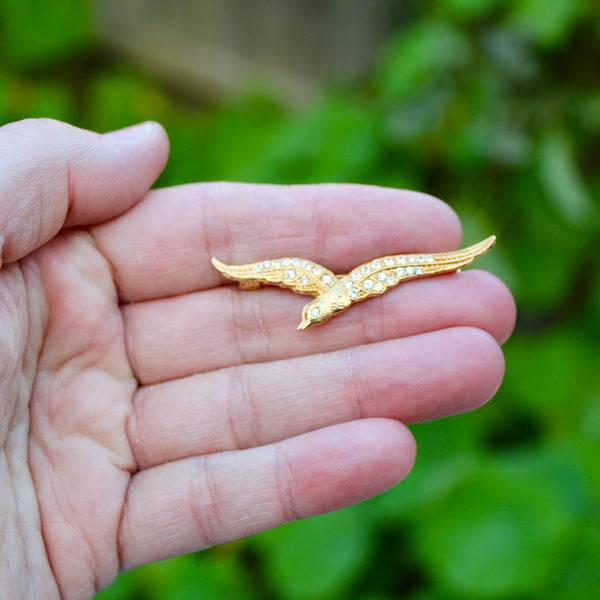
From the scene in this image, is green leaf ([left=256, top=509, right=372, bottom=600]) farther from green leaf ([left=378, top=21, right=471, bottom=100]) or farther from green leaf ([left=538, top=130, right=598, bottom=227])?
green leaf ([left=378, top=21, right=471, bottom=100])

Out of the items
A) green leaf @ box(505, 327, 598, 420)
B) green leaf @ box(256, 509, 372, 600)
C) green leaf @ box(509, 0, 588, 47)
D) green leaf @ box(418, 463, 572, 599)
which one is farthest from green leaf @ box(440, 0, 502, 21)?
green leaf @ box(256, 509, 372, 600)

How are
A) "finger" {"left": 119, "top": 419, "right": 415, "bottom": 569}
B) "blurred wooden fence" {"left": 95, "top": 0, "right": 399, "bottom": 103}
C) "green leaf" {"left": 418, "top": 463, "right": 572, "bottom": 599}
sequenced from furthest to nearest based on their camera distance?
"blurred wooden fence" {"left": 95, "top": 0, "right": 399, "bottom": 103}, "green leaf" {"left": 418, "top": 463, "right": 572, "bottom": 599}, "finger" {"left": 119, "top": 419, "right": 415, "bottom": 569}

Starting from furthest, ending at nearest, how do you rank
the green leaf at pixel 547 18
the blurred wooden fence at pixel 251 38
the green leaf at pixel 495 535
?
1. the blurred wooden fence at pixel 251 38
2. the green leaf at pixel 547 18
3. the green leaf at pixel 495 535

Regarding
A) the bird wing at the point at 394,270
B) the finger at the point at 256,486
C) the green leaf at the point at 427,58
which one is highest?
the green leaf at the point at 427,58

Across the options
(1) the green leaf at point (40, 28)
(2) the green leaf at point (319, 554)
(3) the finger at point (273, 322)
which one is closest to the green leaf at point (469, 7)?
(3) the finger at point (273, 322)

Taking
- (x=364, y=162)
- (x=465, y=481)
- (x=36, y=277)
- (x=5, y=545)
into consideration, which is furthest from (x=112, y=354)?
(x=364, y=162)

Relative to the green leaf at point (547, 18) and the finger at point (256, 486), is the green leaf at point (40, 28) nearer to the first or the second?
the green leaf at point (547, 18)

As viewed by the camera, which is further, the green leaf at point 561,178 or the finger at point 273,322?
the green leaf at point 561,178

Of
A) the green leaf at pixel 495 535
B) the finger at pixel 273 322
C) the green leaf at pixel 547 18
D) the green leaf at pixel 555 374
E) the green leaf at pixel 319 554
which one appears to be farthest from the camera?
the green leaf at pixel 555 374
